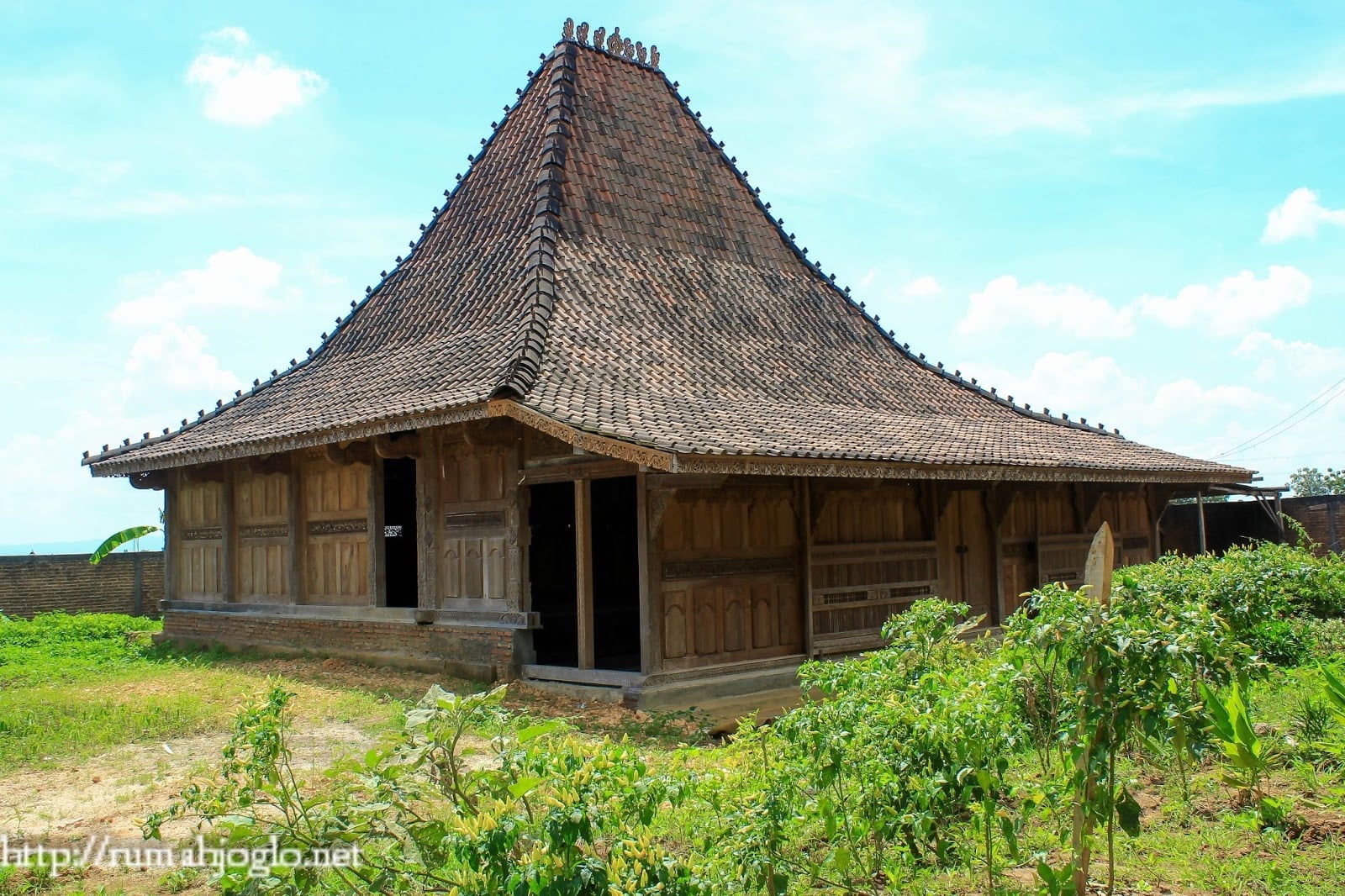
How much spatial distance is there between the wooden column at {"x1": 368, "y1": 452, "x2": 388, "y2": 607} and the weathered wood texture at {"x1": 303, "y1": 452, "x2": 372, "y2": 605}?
7 centimetres

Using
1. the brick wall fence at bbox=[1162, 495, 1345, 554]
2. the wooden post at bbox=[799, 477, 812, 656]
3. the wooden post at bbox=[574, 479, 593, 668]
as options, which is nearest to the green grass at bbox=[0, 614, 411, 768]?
the wooden post at bbox=[574, 479, 593, 668]

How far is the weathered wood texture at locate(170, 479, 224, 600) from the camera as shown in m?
15.5

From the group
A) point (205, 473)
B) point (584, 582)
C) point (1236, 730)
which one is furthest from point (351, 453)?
point (1236, 730)

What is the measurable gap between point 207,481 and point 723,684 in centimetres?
846

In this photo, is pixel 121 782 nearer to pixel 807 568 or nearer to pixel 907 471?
pixel 807 568

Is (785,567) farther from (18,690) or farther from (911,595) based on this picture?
(18,690)

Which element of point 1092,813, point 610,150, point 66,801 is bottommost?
point 66,801

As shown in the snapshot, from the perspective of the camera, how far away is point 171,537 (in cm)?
1633

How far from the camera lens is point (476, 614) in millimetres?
11453

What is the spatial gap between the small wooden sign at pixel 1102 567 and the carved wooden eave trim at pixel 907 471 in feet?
15.8

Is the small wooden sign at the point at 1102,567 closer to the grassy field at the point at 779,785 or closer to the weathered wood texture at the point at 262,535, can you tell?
the grassy field at the point at 779,785

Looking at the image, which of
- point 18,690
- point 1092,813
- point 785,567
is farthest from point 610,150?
point 1092,813

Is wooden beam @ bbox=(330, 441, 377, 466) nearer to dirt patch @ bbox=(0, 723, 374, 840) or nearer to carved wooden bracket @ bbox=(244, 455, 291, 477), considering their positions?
carved wooden bracket @ bbox=(244, 455, 291, 477)

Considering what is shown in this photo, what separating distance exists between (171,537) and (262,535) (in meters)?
2.64
